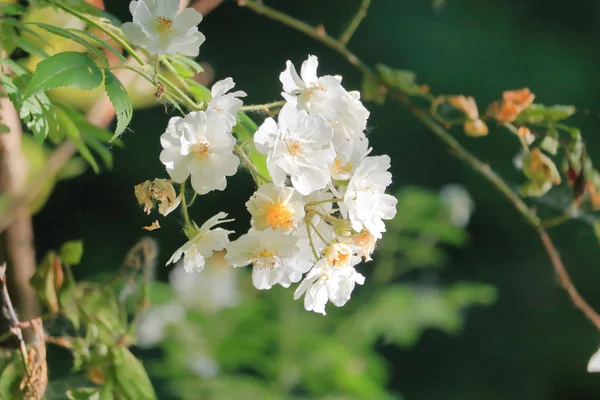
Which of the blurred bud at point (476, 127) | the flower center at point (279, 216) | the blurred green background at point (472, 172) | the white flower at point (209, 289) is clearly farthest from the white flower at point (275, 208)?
the blurred green background at point (472, 172)

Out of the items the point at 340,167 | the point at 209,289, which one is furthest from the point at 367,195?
the point at 209,289

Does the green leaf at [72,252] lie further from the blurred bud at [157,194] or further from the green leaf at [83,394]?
the blurred bud at [157,194]

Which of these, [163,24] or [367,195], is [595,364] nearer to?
[367,195]

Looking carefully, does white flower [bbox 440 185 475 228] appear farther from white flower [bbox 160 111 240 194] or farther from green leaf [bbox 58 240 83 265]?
white flower [bbox 160 111 240 194]

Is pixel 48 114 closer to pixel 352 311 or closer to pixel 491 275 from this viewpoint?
pixel 352 311

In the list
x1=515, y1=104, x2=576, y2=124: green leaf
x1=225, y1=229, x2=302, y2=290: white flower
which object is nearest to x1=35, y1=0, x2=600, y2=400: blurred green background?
x1=515, y1=104, x2=576, y2=124: green leaf

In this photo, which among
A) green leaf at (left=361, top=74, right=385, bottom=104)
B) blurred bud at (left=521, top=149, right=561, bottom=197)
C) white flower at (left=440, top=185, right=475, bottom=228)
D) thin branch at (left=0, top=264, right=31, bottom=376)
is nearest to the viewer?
thin branch at (left=0, top=264, right=31, bottom=376)

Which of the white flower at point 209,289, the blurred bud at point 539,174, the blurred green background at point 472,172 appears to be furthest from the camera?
the blurred green background at point 472,172

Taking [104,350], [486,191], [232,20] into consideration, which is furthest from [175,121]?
[486,191]
